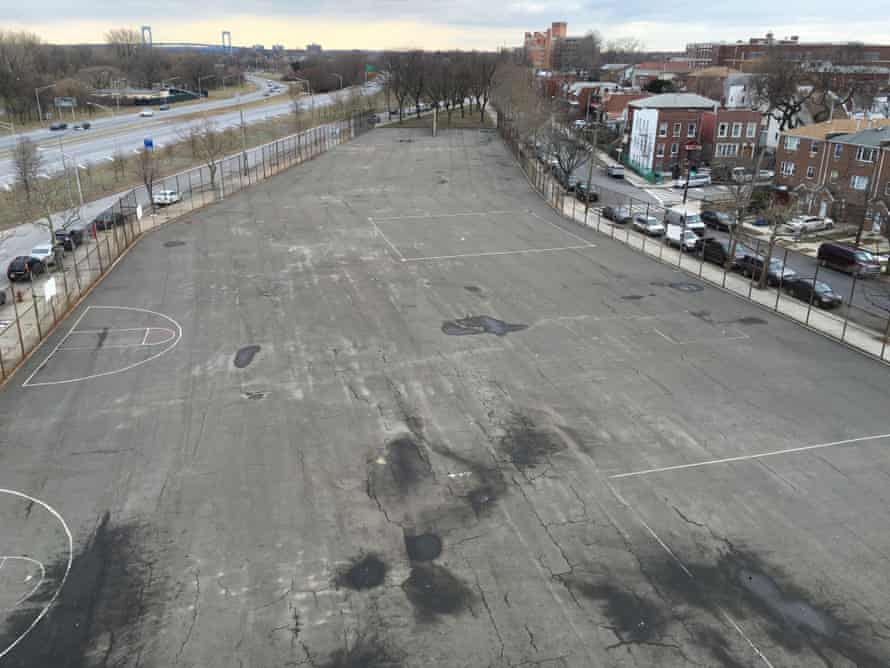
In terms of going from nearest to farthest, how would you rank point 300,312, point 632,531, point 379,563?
point 379,563 < point 632,531 < point 300,312

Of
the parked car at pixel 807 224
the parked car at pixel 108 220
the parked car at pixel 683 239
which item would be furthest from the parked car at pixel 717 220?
the parked car at pixel 108 220

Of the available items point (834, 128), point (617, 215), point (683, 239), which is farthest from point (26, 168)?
point (834, 128)

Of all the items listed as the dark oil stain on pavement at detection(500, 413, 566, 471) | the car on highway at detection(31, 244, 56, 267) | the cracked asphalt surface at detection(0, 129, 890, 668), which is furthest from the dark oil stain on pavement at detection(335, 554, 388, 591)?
the car on highway at detection(31, 244, 56, 267)

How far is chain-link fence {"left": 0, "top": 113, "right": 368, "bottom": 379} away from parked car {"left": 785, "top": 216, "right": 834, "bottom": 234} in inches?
1847

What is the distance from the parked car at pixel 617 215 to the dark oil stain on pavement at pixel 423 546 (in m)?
42.5

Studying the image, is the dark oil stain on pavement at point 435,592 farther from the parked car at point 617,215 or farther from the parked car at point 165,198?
the parked car at point 165,198

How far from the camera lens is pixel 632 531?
1678cm

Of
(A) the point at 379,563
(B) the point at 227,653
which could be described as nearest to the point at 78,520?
(B) the point at 227,653

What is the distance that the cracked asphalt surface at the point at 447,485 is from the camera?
13672 millimetres

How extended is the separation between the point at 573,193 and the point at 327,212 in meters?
25.4

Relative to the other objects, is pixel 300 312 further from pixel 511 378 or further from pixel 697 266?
pixel 697 266

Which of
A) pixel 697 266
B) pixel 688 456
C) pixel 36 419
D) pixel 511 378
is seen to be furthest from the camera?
pixel 697 266

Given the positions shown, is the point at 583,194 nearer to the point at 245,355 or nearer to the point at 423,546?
the point at 245,355

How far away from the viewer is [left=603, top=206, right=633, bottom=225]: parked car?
2137 inches
